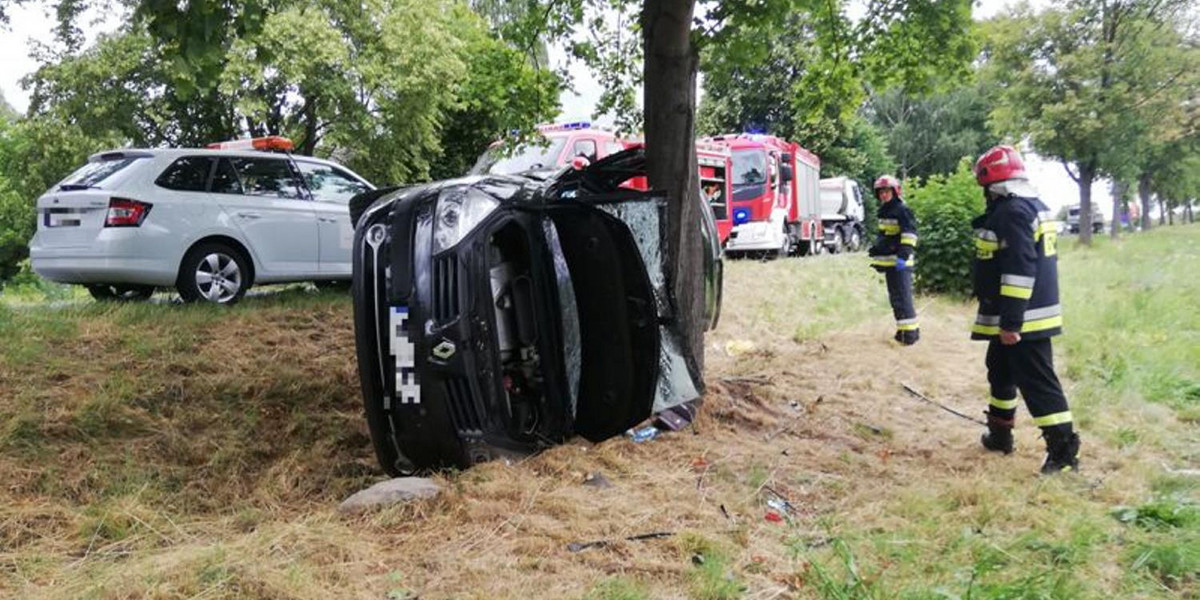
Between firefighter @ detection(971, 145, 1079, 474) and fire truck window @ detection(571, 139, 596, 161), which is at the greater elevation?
fire truck window @ detection(571, 139, 596, 161)

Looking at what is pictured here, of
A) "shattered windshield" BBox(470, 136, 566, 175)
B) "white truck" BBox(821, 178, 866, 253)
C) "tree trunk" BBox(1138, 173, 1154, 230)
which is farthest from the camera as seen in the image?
"tree trunk" BBox(1138, 173, 1154, 230)

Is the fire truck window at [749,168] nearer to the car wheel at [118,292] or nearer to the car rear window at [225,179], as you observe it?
the car rear window at [225,179]

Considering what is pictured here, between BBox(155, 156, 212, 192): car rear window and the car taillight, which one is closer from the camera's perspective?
the car taillight

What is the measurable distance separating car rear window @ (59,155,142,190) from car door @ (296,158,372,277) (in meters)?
1.50

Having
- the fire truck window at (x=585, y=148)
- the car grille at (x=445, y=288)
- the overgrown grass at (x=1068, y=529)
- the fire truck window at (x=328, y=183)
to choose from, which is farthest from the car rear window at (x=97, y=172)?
the overgrown grass at (x=1068, y=529)

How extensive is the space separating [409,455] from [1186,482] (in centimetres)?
379

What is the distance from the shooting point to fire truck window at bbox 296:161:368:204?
822cm

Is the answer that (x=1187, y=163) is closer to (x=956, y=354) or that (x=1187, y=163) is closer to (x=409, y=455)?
(x=956, y=354)

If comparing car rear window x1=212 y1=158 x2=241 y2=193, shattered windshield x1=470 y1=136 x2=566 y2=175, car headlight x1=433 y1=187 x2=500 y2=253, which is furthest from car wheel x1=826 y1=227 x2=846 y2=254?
car headlight x1=433 y1=187 x2=500 y2=253

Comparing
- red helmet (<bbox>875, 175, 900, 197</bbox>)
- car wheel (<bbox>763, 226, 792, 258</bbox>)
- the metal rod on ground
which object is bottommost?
the metal rod on ground

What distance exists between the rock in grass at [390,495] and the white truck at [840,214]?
2186 cm

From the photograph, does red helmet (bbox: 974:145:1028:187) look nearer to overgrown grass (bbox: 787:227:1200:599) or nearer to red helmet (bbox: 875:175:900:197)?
overgrown grass (bbox: 787:227:1200:599)

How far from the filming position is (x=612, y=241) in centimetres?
461

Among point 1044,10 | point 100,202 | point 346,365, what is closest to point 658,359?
point 346,365
